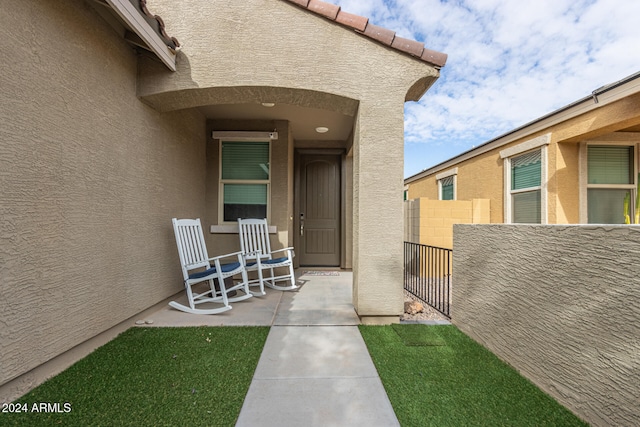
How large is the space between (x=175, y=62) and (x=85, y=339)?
8.19ft

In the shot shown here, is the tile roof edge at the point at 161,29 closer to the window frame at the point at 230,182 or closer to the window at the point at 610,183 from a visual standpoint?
the window frame at the point at 230,182

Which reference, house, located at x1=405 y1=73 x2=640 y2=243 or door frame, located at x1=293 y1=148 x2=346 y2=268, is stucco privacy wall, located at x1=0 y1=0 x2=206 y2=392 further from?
house, located at x1=405 y1=73 x2=640 y2=243

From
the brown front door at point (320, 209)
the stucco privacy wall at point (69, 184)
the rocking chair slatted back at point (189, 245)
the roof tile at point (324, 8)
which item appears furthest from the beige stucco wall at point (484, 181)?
the stucco privacy wall at point (69, 184)

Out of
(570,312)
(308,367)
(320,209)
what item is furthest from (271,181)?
(570,312)

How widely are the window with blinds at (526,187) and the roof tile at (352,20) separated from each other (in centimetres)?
438

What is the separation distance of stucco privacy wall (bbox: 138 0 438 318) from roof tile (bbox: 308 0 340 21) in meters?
0.06

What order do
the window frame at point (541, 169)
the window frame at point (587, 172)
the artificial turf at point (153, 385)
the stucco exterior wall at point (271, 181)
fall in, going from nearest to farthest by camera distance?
the artificial turf at point (153, 385) → the stucco exterior wall at point (271, 181) → the window frame at point (587, 172) → the window frame at point (541, 169)

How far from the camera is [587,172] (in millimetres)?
4738

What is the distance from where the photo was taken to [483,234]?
2438mm

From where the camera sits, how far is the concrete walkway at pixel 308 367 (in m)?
1.47

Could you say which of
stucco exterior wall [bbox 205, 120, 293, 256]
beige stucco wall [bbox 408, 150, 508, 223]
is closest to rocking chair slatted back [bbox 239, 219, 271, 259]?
stucco exterior wall [bbox 205, 120, 293, 256]

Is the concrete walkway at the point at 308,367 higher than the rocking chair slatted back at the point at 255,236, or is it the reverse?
the rocking chair slatted back at the point at 255,236

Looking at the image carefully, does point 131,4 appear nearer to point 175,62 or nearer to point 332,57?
point 175,62

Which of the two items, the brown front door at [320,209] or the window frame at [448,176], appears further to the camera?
the window frame at [448,176]
